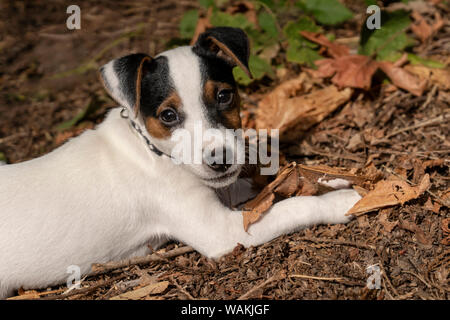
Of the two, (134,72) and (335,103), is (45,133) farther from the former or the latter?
(335,103)

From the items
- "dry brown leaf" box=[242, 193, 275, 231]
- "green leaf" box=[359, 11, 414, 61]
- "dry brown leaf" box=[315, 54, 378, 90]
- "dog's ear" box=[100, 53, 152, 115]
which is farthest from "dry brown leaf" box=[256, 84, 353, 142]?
"dog's ear" box=[100, 53, 152, 115]

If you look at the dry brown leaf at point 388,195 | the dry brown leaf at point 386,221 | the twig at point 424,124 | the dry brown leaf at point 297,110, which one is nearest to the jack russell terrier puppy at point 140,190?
the dry brown leaf at point 388,195

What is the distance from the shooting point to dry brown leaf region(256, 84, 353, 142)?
4.68 meters

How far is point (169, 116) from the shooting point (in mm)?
3285

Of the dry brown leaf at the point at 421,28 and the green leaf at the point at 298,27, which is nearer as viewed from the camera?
the green leaf at the point at 298,27

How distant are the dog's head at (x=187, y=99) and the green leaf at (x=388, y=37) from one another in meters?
2.05

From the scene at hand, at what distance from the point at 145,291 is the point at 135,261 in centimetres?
35

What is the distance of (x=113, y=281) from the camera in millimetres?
3393

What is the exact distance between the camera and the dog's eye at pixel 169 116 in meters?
3.27

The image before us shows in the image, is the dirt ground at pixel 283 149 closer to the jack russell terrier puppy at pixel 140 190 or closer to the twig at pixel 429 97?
the twig at pixel 429 97

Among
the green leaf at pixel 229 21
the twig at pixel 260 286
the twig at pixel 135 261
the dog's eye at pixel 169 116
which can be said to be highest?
the green leaf at pixel 229 21

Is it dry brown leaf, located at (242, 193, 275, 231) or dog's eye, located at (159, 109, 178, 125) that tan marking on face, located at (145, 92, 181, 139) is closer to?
Answer: dog's eye, located at (159, 109, 178, 125)

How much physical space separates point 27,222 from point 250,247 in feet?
5.34

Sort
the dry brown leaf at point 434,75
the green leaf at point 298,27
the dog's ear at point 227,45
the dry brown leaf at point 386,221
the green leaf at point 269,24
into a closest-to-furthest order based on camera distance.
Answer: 1. the dry brown leaf at point 386,221
2. the dog's ear at point 227,45
3. the dry brown leaf at point 434,75
4. the green leaf at point 298,27
5. the green leaf at point 269,24
